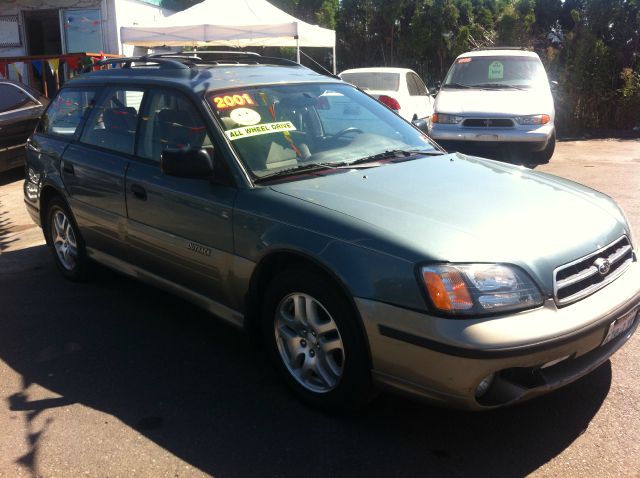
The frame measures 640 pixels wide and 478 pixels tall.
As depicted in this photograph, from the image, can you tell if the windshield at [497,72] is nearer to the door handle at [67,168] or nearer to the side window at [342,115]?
the side window at [342,115]

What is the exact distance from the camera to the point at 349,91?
462 cm

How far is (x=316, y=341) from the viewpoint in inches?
126

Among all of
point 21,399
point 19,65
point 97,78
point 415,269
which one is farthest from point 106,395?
point 19,65

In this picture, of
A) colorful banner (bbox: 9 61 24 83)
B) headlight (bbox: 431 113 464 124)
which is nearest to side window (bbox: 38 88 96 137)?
headlight (bbox: 431 113 464 124)

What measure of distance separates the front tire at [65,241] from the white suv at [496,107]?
6.04 m

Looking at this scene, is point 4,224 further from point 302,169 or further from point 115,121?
point 302,169

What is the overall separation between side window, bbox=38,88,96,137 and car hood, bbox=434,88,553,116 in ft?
20.1

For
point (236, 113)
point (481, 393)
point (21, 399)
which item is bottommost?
point (21, 399)

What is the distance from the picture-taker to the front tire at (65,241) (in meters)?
5.10

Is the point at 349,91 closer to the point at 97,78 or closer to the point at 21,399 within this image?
the point at 97,78

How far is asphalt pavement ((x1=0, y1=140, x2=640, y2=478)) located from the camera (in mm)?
2861

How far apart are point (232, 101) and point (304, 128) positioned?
46cm

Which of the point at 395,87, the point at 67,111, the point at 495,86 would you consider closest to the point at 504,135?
the point at 495,86

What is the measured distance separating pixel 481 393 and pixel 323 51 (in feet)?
70.6
